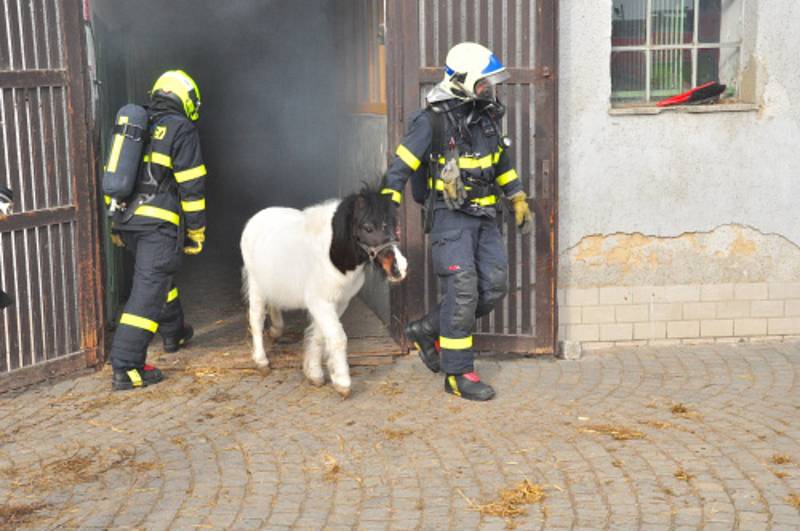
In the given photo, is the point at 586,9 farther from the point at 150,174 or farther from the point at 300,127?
the point at 300,127

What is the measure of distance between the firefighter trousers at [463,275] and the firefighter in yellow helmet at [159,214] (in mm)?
1666

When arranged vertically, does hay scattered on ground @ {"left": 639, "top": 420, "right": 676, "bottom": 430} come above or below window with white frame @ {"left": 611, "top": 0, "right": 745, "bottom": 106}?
below

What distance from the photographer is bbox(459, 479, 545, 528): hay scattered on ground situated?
5.08 meters

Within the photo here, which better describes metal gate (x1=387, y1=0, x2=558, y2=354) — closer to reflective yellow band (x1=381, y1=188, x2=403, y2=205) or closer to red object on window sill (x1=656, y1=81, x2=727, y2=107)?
red object on window sill (x1=656, y1=81, x2=727, y2=107)

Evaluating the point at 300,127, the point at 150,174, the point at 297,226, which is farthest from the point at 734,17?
the point at 300,127

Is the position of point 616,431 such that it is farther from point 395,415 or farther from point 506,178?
point 506,178

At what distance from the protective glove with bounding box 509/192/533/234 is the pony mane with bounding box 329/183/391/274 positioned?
1.04 m

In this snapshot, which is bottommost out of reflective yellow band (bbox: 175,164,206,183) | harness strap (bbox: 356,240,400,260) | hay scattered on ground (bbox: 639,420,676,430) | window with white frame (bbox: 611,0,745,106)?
hay scattered on ground (bbox: 639,420,676,430)

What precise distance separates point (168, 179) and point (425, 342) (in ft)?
6.86

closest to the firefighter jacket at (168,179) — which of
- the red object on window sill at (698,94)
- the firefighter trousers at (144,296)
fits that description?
the firefighter trousers at (144,296)

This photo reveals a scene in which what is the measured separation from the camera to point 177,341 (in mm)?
8219

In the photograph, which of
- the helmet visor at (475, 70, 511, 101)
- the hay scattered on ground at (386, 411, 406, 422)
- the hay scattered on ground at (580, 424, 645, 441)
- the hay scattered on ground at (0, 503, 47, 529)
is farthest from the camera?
the helmet visor at (475, 70, 511, 101)

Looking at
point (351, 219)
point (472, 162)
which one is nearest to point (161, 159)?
point (351, 219)

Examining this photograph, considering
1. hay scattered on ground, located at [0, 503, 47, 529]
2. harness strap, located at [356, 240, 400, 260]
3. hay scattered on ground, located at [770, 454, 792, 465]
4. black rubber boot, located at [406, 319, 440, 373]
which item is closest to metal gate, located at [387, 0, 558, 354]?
black rubber boot, located at [406, 319, 440, 373]
